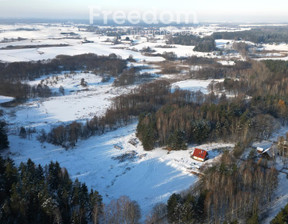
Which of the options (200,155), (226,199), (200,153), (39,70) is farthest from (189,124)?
(39,70)

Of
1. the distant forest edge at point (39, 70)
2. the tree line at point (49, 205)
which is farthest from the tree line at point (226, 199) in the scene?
the distant forest edge at point (39, 70)

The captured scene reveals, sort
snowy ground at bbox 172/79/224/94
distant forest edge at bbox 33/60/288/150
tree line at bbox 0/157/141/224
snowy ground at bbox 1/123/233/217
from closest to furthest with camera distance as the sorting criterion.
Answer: tree line at bbox 0/157/141/224
snowy ground at bbox 1/123/233/217
distant forest edge at bbox 33/60/288/150
snowy ground at bbox 172/79/224/94

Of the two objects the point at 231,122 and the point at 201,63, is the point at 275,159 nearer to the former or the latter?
the point at 231,122

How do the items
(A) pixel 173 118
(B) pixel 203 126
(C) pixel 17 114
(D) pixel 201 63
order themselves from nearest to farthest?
(B) pixel 203 126 → (A) pixel 173 118 → (C) pixel 17 114 → (D) pixel 201 63

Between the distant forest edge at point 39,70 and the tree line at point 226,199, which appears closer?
the tree line at point 226,199

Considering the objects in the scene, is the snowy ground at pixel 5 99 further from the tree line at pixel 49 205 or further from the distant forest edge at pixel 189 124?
the tree line at pixel 49 205

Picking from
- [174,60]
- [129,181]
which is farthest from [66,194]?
[174,60]

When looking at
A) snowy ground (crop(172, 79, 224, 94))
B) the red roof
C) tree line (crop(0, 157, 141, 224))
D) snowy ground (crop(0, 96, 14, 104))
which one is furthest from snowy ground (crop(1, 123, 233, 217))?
snowy ground (crop(172, 79, 224, 94))

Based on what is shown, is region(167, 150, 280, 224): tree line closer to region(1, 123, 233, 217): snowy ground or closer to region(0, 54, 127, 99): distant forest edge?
region(1, 123, 233, 217): snowy ground
